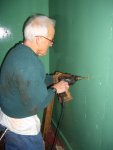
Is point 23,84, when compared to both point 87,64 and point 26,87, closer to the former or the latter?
point 26,87

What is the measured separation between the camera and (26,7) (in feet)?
9.71

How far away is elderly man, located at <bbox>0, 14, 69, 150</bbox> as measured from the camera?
165cm

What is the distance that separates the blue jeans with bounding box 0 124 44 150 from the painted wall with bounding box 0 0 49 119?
1.46 metres

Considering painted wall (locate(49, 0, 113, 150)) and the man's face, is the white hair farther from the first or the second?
painted wall (locate(49, 0, 113, 150))

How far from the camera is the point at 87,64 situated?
6.50 ft

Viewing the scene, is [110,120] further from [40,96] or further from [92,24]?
[92,24]

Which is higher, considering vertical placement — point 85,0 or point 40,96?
point 85,0

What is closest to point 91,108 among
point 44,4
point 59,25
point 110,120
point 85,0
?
point 110,120

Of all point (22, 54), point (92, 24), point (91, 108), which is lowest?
point (91, 108)

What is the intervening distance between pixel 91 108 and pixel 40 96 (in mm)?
552

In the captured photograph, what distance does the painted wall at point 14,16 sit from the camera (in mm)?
2922

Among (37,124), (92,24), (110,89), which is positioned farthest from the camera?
(37,124)

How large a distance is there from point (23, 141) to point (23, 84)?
0.59m

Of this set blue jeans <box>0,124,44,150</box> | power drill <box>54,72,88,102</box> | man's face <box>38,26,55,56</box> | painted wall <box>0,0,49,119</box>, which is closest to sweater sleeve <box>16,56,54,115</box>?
man's face <box>38,26,55,56</box>
